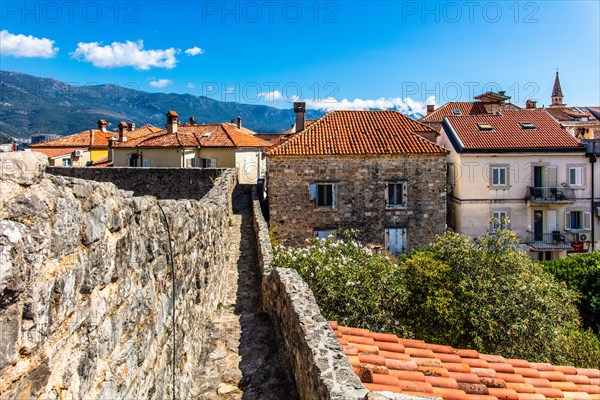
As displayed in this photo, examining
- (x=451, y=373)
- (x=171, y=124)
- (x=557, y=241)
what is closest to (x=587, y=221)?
(x=557, y=241)

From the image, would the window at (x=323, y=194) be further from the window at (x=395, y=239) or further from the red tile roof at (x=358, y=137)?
the window at (x=395, y=239)

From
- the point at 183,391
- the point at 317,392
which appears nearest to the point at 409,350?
the point at 317,392

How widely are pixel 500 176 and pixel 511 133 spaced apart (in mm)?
2868

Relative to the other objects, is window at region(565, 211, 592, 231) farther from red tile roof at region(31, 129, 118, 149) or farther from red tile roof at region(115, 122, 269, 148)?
red tile roof at region(31, 129, 118, 149)

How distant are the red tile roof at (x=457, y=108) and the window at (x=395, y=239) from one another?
1859 cm

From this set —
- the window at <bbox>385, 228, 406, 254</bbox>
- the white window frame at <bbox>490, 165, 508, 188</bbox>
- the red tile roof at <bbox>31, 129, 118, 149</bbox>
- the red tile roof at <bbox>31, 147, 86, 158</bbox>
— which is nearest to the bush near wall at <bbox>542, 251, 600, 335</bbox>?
the white window frame at <bbox>490, 165, 508, 188</bbox>

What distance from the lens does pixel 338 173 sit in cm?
2072

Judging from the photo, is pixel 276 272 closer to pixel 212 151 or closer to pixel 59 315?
pixel 59 315

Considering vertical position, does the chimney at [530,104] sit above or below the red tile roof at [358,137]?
above

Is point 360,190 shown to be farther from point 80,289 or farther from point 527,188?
point 80,289

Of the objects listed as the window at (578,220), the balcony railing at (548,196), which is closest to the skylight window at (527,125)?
the balcony railing at (548,196)

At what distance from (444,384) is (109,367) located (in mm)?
3971

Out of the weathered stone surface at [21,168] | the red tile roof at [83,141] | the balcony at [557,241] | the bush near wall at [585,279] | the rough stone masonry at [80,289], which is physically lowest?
the bush near wall at [585,279]

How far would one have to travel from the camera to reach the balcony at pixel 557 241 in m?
24.9
